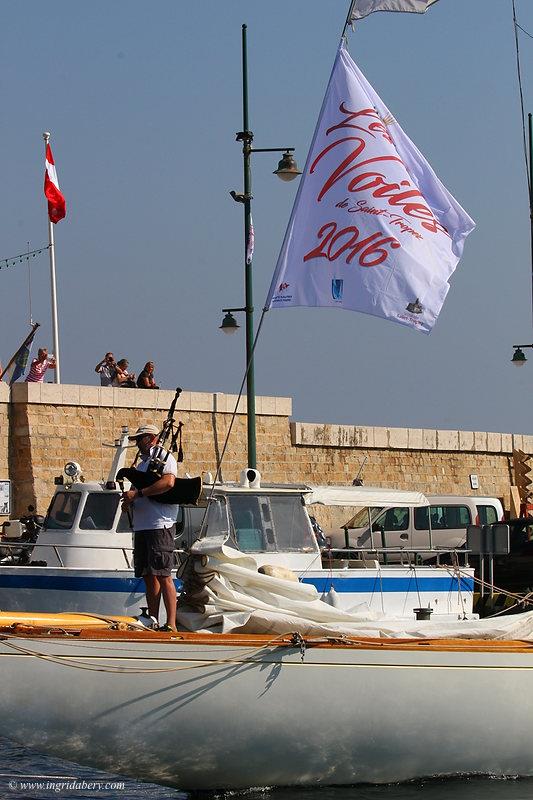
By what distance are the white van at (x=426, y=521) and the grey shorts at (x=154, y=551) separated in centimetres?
1296

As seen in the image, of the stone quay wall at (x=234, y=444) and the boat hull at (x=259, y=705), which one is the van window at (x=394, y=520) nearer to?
the stone quay wall at (x=234, y=444)

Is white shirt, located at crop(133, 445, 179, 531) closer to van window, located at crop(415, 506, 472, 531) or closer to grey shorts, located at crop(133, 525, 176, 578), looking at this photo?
grey shorts, located at crop(133, 525, 176, 578)

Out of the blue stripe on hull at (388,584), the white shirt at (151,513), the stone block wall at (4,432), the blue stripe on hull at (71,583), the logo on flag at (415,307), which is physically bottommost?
the blue stripe on hull at (388,584)

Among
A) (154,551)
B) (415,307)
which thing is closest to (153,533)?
(154,551)

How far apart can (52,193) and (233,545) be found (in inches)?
604

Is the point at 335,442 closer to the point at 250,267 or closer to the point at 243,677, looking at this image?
the point at 250,267

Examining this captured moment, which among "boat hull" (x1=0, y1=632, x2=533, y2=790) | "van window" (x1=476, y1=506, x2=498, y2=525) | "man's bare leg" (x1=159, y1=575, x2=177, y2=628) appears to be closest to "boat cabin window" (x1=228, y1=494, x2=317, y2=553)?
"man's bare leg" (x1=159, y1=575, x2=177, y2=628)

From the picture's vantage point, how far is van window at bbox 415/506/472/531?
2330 centimetres

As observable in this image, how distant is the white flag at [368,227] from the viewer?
1050 cm

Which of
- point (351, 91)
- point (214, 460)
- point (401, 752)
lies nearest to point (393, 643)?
point (401, 752)

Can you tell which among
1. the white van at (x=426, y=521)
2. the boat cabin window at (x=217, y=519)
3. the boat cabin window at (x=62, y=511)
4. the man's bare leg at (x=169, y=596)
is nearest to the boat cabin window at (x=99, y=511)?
the boat cabin window at (x=62, y=511)

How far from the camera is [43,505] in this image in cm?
2308

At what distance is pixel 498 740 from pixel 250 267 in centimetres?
1170

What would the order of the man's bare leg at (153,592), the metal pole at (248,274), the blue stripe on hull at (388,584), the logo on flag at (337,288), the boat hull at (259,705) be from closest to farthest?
the boat hull at (259,705) → the man's bare leg at (153,592) → the logo on flag at (337,288) → the blue stripe on hull at (388,584) → the metal pole at (248,274)
